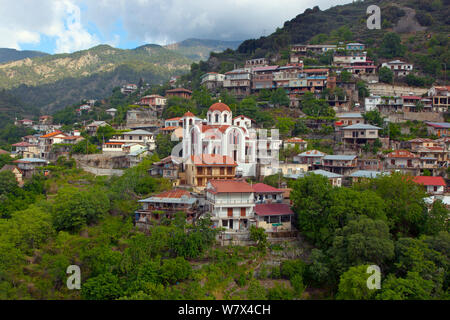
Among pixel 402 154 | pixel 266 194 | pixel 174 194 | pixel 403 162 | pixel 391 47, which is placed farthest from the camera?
pixel 391 47

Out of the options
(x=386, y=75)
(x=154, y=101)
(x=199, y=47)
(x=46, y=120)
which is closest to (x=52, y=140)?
(x=154, y=101)

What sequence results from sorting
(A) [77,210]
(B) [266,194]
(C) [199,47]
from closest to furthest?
(A) [77,210] → (B) [266,194] → (C) [199,47]

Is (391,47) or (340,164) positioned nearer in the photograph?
(340,164)

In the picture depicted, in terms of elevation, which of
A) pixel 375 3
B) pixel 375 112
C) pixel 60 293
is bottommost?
pixel 60 293

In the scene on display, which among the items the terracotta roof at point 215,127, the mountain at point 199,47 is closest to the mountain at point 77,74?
the mountain at point 199,47

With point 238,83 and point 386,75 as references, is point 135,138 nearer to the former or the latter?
point 238,83

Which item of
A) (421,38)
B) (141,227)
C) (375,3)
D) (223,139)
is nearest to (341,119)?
(223,139)
